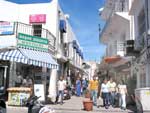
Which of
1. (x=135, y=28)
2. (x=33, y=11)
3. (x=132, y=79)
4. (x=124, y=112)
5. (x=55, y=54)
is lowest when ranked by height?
(x=124, y=112)

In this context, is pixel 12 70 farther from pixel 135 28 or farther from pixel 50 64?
pixel 135 28

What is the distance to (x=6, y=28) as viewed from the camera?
21672 mm

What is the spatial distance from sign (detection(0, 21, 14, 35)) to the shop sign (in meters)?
0.71

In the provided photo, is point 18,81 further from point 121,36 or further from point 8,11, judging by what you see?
point 121,36

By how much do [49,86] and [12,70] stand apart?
4297mm

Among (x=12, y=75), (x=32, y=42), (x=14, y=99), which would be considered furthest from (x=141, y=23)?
(x=14, y=99)

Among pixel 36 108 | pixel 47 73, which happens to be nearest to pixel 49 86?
pixel 47 73

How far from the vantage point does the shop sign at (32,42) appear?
21.3m

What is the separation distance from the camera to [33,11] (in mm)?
26016

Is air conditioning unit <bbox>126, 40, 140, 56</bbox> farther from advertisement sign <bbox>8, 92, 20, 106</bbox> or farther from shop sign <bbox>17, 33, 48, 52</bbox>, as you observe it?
advertisement sign <bbox>8, 92, 20, 106</bbox>

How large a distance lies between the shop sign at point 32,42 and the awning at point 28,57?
36 centimetres

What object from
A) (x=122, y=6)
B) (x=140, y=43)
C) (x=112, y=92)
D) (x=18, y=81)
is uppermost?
(x=122, y=6)

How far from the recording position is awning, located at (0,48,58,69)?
19.8m

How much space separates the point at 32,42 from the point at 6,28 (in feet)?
6.05
